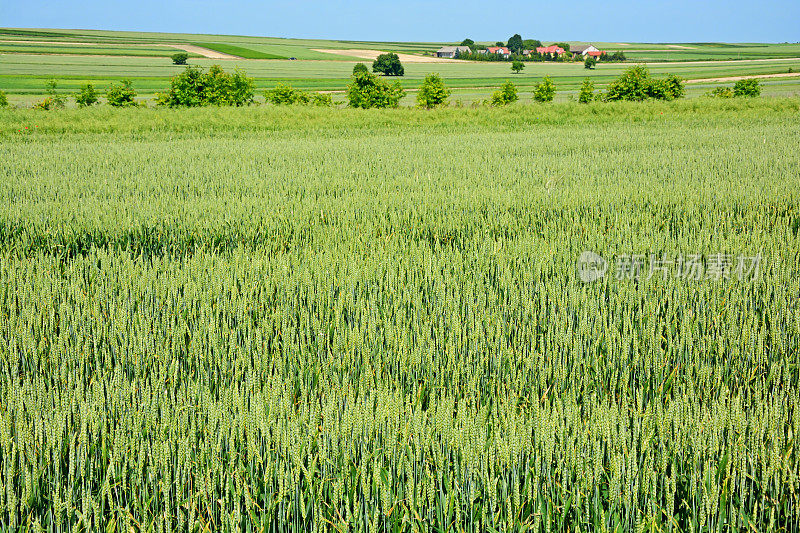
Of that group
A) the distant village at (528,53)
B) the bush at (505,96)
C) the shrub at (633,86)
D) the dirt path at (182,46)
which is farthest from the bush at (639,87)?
the distant village at (528,53)

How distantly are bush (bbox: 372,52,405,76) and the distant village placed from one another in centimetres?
3431

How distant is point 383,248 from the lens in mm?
4891

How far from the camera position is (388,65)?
64812mm

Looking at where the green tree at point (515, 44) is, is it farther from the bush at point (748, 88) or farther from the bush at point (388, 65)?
the bush at point (748, 88)

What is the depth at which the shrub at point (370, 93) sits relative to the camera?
25.1 meters

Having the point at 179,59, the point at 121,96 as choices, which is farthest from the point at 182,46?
the point at 121,96

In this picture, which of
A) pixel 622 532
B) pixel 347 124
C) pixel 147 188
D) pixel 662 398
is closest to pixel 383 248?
pixel 662 398

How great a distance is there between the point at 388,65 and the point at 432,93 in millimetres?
41308

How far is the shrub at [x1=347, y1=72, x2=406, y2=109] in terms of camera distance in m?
25.1

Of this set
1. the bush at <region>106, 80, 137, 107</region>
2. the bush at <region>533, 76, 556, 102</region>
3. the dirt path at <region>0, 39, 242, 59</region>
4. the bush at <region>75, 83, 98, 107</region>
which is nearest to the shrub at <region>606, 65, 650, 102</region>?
the bush at <region>533, 76, 556, 102</region>

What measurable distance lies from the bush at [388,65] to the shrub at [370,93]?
134 feet

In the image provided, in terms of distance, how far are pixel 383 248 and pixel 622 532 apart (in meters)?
3.49

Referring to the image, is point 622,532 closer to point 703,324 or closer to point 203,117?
point 703,324

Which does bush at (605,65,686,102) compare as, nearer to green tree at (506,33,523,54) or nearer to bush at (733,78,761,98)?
bush at (733,78,761,98)
